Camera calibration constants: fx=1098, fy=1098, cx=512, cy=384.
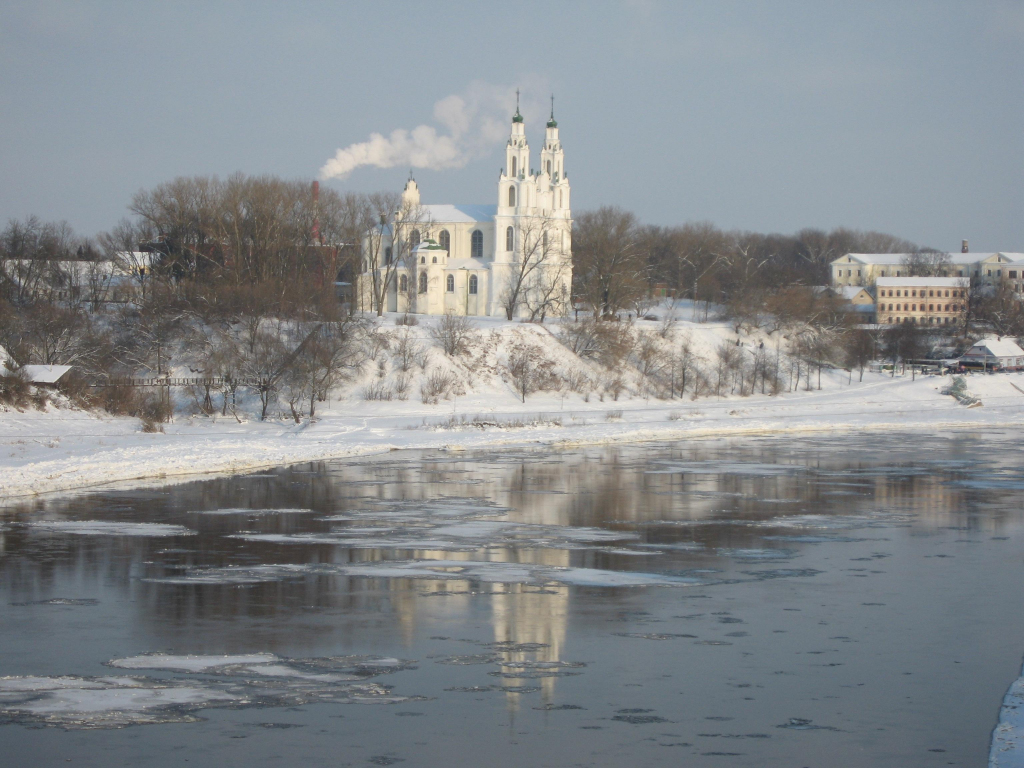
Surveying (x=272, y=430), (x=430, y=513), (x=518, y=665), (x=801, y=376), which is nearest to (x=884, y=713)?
(x=518, y=665)

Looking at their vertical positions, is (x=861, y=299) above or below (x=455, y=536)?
above

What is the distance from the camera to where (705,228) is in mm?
107375

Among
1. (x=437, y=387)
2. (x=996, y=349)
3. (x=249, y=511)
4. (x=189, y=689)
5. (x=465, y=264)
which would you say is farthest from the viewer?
(x=465, y=264)

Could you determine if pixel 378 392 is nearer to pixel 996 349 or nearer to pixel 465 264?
pixel 465 264

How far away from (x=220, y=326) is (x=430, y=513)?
33462 mm

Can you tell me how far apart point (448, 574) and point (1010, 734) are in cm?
805

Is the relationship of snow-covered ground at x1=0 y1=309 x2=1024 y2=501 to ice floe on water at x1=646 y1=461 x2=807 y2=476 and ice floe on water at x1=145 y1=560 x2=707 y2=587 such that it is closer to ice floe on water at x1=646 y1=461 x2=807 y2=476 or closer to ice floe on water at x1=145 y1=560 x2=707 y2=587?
ice floe on water at x1=646 y1=461 x2=807 y2=476

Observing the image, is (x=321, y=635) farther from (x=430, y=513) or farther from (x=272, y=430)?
(x=272, y=430)

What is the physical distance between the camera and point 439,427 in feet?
128

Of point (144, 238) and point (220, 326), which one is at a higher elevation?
point (144, 238)

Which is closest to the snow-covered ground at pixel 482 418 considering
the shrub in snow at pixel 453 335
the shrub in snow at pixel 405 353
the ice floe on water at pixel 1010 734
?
the shrub in snow at pixel 453 335

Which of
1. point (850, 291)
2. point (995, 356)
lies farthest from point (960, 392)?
point (850, 291)

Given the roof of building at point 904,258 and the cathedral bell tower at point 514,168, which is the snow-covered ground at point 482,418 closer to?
the cathedral bell tower at point 514,168

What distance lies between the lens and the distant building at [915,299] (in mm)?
109312
